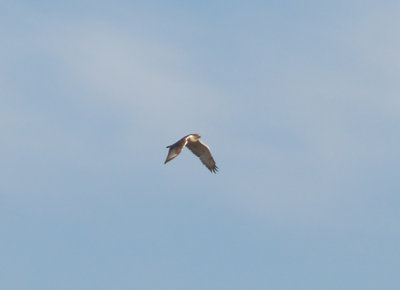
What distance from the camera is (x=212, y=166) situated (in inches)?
3159

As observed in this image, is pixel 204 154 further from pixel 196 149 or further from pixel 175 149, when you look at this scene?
pixel 175 149

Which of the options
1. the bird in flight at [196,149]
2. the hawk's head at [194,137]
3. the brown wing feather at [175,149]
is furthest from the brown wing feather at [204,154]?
the brown wing feather at [175,149]

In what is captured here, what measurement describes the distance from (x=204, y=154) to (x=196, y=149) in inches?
28.4

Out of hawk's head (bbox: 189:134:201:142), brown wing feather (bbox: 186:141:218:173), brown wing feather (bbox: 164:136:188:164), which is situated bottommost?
brown wing feather (bbox: 164:136:188:164)

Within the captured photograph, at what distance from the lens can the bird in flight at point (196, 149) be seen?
242ft

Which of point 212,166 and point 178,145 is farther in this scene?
point 212,166

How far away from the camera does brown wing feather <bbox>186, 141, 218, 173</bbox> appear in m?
79.1

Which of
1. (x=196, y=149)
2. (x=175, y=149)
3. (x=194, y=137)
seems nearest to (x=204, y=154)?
(x=196, y=149)

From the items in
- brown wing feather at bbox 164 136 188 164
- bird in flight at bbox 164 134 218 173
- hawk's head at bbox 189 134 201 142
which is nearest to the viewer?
brown wing feather at bbox 164 136 188 164

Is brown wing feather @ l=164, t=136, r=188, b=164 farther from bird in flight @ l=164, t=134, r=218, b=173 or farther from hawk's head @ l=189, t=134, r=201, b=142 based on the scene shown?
hawk's head @ l=189, t=134, r=201, b=142

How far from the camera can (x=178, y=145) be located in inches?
2931

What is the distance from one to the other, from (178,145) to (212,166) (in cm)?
627

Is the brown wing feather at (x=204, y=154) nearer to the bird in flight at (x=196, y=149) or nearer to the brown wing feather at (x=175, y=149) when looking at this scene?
the bird in flight at (x=196, y=149)

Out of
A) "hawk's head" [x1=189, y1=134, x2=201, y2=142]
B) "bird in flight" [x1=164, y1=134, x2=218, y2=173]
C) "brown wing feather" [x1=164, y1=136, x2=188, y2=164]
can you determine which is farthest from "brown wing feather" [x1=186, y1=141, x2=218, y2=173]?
"brown wing feather" [x1=164, y1=136, x2=188, y2=164]
